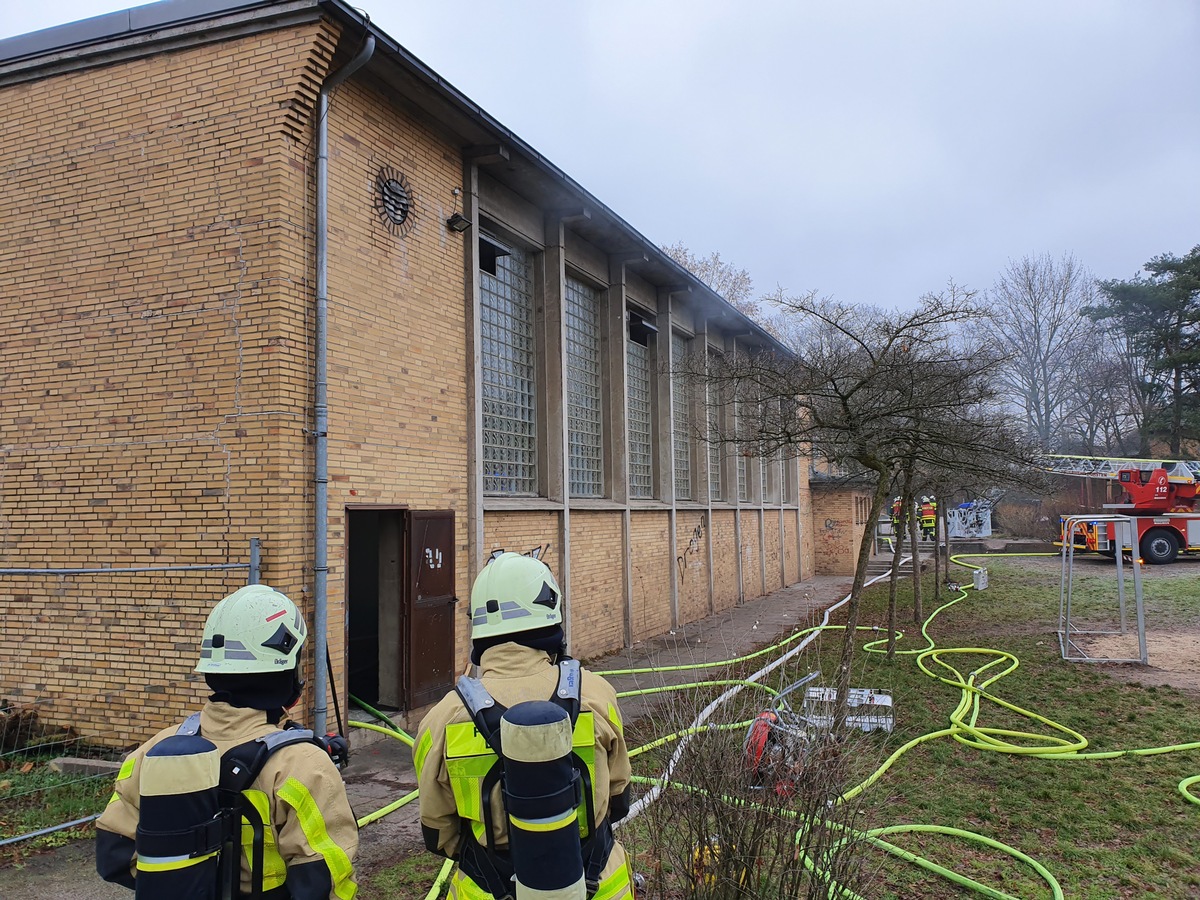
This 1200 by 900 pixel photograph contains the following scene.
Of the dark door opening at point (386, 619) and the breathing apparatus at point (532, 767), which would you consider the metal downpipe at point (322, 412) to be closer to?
the dark door opening at point (386, 619)

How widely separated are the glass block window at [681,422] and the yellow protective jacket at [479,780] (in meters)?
12.7

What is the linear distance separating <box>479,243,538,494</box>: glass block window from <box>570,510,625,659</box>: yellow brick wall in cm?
118

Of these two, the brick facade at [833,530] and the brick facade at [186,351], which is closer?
the brick facade at [186,351]

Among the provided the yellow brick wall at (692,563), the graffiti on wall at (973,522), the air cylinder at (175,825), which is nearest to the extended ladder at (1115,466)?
the graffiti on wall at (973,522)

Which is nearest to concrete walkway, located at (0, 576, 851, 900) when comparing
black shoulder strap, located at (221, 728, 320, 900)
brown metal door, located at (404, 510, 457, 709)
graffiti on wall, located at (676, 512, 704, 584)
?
brown metal door, located at (404, 510, 457, 709)

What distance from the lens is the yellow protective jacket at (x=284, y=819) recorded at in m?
2.15

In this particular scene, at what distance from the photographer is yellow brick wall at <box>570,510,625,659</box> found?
11.3m

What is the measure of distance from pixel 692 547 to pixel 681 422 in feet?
8.30

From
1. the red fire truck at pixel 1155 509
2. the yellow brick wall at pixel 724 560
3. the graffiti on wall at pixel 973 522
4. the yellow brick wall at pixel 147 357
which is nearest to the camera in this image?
the yellow brick wall at pixel 147 357

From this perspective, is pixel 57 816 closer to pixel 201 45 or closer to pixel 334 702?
pixel 334 702

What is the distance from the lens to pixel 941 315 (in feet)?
24.2

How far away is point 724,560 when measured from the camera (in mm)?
17953

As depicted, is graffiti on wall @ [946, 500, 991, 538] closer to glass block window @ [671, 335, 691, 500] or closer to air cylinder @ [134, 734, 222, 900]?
glass block window @ [671, 335, 691, 500]

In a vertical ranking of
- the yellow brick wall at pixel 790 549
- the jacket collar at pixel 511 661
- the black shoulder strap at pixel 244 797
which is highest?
the jacket collar at pixel 511 661
